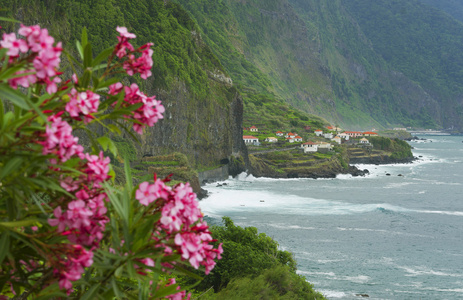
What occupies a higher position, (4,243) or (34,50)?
(34,50)

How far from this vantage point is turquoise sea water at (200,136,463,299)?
34719 mm

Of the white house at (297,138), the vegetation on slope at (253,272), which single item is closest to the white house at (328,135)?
the white house at (297,138)

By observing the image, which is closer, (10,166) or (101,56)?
(10,166)

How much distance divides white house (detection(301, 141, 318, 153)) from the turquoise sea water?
588 inches

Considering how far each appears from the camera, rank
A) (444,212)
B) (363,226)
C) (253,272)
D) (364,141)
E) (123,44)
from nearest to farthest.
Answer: (123,44)
(253,272)
(363,226)
(444,212)
(364,141)

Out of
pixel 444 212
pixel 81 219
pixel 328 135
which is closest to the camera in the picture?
pixel 81 219

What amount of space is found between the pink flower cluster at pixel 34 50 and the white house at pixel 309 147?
104 m

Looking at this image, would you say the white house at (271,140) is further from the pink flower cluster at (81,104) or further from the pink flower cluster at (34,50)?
the pink flower cluster at (34,50)

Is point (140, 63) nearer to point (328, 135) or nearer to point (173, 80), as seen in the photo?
point (173, 80)

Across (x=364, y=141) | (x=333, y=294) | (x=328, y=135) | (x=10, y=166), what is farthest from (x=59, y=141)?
(x=364, y=141)

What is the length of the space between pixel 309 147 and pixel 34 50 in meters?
105

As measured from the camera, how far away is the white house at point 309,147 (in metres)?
105

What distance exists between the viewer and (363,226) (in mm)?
52594

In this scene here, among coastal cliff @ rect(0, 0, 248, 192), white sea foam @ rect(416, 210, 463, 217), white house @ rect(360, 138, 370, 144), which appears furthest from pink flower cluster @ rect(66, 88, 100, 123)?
white house @ rect(360, 138, 370, 144)
